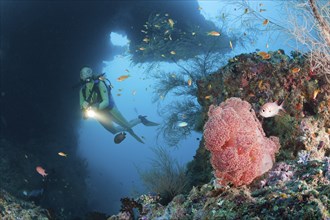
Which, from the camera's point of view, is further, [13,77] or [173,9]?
[173,9]

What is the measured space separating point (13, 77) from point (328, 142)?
1546cm

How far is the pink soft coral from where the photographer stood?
353cm

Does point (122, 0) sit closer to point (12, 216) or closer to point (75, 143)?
point (75, 143)

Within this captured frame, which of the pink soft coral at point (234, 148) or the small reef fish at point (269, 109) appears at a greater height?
the small reef fish at point (269, 109)

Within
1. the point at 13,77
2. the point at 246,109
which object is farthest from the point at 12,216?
the point at 13,77

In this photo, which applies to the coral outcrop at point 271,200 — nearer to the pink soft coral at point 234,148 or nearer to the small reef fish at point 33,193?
the pink soft coral at point 234,148

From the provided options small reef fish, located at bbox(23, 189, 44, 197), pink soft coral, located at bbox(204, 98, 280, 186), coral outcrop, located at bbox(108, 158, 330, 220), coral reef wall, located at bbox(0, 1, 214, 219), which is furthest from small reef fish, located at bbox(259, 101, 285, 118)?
coral reef wall, located at bbox(0, 1, 214, 219)

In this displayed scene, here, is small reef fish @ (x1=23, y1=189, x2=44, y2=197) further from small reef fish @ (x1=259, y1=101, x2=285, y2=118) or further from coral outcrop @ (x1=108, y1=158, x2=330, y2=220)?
small reef fish @ (x1=259, y1=101, x2=285, y2=118)

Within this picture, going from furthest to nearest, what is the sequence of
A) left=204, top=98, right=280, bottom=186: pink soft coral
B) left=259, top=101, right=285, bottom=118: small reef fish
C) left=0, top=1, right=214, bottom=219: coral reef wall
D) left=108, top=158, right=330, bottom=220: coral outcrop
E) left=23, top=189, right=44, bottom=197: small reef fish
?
1. left=0, top=1, right=214, bottom=219: coral reef wall
2. left=23, top=189, right=44, bottom=197: small reef fish
3. left=259, top=101, right=285, bottom=118: small reef fish
4. left=204, top=98, right=280, bottom=186: pink soft coral
5. left=108, top=158, right=330, bottom=220: coral outcrop

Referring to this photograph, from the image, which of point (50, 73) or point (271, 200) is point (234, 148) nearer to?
point (271, 200)

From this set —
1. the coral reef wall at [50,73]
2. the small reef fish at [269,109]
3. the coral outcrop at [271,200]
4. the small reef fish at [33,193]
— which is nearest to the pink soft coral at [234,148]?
the coral outcrop at [271,200]

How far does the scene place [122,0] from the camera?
15.8 meters

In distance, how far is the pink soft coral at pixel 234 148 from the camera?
353cm

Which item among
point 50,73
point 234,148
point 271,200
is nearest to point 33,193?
point 50,73
